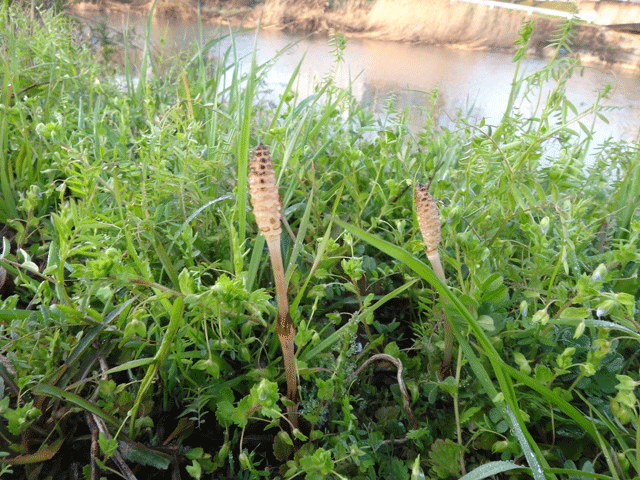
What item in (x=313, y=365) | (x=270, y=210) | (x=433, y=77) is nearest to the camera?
(x=270, y=210)

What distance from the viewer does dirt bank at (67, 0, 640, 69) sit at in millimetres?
A: 1743

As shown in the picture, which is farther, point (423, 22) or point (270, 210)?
point (423, 22)

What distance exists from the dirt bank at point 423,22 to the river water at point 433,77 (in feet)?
0.15

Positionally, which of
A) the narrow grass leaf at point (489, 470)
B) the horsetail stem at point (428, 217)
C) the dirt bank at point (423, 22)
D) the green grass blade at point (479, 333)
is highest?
the dirt bank at point (423, 22)

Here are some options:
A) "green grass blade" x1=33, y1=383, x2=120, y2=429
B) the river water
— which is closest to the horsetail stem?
"green grass blade" x1=33, y1=383, x2=120, y2=429

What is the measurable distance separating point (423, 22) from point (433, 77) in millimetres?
288

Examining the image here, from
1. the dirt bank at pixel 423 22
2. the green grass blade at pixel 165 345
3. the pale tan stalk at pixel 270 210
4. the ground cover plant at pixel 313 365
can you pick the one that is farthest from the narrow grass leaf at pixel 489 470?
the dirt bank at pixel 423 22

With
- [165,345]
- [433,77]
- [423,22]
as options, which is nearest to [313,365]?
[165,345]

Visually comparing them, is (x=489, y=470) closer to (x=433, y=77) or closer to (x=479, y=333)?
(x=479, y=333)

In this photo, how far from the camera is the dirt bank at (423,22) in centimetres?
174

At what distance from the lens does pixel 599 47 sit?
1743 mm

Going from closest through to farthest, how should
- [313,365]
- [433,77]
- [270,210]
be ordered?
[270,210], [313,365], [433,77]

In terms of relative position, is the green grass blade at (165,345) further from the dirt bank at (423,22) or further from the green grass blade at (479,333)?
the dirt bank at (423,22)

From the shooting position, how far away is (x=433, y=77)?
187 centimetres
